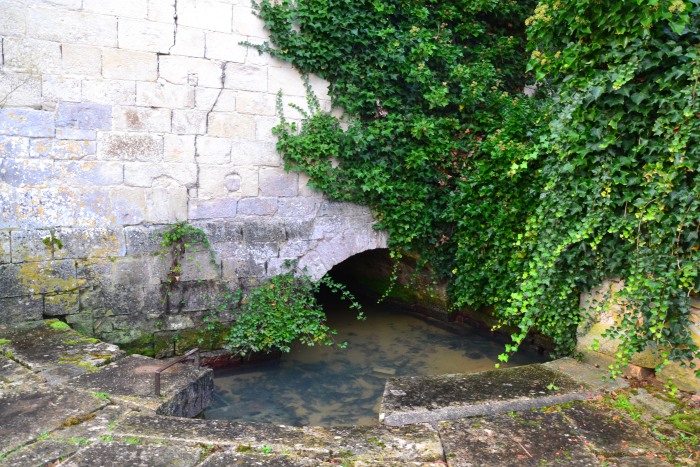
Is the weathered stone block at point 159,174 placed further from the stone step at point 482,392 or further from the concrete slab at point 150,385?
the stone step at point 482,392

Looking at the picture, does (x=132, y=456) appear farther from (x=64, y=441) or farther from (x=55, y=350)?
(x=55, y=350)

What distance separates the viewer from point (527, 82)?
6152mm

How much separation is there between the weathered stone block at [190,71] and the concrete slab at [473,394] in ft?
10.0

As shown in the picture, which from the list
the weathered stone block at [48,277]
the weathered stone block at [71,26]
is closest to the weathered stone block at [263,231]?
the weathered stone block at [48,277]

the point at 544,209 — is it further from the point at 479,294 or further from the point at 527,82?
the point at 527,82

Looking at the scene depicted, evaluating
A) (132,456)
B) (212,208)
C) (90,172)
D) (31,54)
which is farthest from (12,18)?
(132,456)

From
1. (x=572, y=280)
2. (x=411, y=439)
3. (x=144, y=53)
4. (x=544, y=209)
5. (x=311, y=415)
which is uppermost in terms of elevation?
(x=144, y=53)

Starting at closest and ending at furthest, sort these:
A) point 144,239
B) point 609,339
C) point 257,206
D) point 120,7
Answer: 1. point 609,339
2. point 120,7
3. point 144,239
4. point 257,206

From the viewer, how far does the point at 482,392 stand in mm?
3225

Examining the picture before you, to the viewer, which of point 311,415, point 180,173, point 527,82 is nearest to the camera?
point 311,415

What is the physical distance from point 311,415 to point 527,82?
4280 millimetres

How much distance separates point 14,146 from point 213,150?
4.99ft

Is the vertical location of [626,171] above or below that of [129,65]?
below

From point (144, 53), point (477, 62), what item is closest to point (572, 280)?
point (477, 62)
